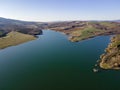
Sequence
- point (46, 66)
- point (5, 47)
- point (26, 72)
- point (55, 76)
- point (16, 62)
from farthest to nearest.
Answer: point (5, 47) < point (16, 62) < point (46, 66) < point (26, 72) < point (55, 76)

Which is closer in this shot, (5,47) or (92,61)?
(92,61)

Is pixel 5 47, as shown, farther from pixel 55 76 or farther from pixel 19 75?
pixel 55 76

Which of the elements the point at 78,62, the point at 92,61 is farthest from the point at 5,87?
the point at 92,61

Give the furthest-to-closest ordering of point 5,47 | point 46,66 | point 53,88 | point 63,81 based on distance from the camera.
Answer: point 5,47 < point 46,66 < point 63,81 < point 53,88

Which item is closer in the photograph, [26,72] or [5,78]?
[5,78]

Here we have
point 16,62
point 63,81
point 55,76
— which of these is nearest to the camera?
point 63,81

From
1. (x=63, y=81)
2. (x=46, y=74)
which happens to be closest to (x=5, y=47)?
(x=46, y=74)

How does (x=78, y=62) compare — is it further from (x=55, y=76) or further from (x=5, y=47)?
(x=5, y=47)

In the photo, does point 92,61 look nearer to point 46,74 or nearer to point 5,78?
point 46,74

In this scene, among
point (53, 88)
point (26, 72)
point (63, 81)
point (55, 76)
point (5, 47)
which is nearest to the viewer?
point (53, 88)
